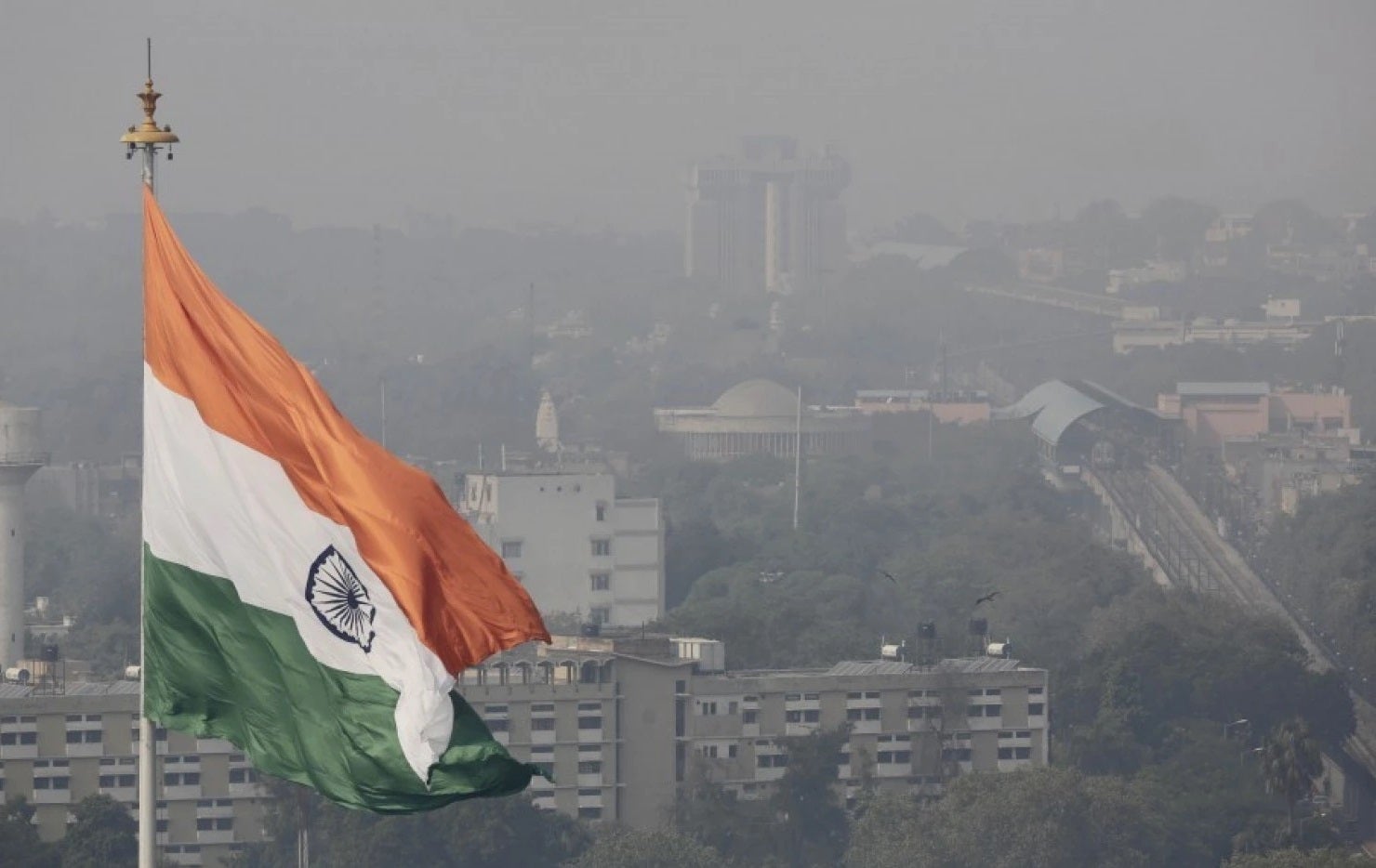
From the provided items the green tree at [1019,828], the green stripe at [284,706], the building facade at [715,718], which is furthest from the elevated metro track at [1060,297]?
the green stripe at [284,706]

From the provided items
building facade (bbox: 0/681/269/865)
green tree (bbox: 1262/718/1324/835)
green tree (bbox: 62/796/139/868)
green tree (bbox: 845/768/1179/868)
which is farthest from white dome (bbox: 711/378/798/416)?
green tree (bbox: 62/796/139/868)

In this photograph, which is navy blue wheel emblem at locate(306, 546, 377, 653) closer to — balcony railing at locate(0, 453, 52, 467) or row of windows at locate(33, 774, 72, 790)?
row of windows at locate(33, 774, 72, 790)

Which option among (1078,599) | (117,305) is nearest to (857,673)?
(1078,599)

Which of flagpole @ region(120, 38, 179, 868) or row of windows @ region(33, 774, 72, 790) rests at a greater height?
flagpole @ region(120, 38, 179, 868)

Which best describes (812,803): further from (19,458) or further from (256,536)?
(256,536)

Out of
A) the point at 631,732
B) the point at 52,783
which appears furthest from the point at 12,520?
the point at 631,732

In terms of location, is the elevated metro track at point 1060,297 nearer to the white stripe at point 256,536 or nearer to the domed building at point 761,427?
the domed building at point 761,427

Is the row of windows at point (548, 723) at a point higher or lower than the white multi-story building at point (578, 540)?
lower
